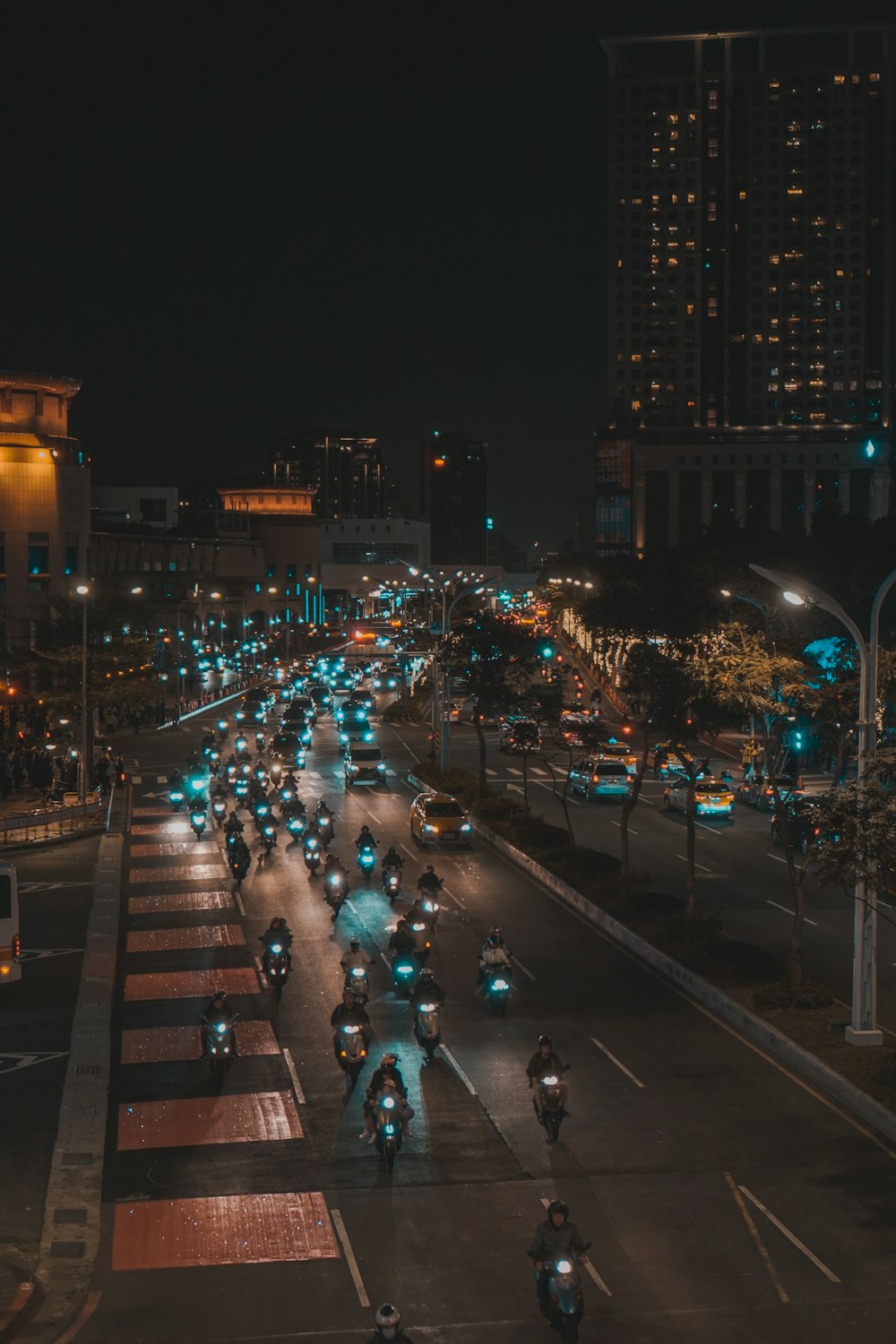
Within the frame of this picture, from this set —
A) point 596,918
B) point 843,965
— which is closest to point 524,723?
point 596,918

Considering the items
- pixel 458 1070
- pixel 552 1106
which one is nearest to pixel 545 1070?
pixel 552 1106

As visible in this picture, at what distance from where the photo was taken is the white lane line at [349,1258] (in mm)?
12688

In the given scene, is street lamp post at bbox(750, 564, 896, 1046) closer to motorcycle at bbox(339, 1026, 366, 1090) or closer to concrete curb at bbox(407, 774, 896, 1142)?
concrete curb at bbox(407, 774, 896, 1142)

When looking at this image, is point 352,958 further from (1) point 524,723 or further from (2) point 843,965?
(1) point 524,723

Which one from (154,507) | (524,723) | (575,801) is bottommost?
(575,801)

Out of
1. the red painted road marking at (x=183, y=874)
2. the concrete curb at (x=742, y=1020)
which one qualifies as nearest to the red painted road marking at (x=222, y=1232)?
the concrete curb at (x=742, y=1020)

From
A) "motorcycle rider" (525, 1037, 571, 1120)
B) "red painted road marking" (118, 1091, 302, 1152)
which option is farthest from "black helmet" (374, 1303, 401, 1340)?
"red painted road marking" (118, 1091, 302, 1152)

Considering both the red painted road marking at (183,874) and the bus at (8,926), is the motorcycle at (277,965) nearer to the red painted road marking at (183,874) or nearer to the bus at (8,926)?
the bus at (8,926)

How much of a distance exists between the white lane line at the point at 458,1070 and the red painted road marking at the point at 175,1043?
7.48ft

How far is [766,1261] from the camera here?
13.4 metres

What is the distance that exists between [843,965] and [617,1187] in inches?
429

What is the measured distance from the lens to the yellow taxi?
129 feet

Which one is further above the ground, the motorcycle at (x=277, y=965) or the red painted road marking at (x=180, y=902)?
the motorcycle at (x=277, y=965)

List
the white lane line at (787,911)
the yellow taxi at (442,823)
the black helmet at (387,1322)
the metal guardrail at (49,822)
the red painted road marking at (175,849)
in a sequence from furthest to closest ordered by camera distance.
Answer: the metal guardrail at (49,822)
the yellow taxi at (442,823)
the red painted road marking at (175,849)
the white lane line at (787,911)
the black helmet at (387,1322)
